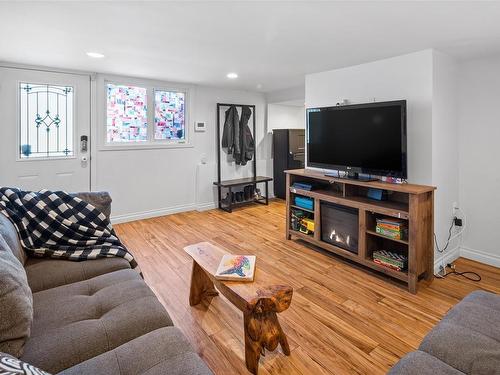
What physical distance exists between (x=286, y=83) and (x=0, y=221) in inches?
156

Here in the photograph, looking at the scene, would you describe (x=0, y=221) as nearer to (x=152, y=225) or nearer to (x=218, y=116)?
(x=152, y=225)

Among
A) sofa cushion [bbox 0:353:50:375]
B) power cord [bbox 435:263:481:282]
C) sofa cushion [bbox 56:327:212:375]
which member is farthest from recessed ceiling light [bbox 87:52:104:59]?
power cord [bbox 435:263:481:282]

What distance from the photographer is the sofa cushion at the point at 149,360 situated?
1.03m

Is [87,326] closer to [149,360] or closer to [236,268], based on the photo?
[149,360]

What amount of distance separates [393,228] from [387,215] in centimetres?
13

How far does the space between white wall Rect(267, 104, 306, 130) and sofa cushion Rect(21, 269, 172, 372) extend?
4.75m

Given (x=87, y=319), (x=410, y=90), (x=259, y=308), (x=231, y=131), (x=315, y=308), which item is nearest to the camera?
(x=87, y=319)

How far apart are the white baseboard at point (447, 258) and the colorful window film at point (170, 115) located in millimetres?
3912

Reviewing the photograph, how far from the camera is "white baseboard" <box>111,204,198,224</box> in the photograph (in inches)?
172

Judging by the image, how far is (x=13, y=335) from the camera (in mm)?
1076

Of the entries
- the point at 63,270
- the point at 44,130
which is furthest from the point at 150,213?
the point at 63,270

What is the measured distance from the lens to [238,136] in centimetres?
537

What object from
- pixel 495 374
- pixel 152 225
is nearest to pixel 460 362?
pixel 495 374

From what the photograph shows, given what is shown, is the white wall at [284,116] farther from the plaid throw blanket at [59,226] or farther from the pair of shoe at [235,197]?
the plaid throw blanket at [59,226]
